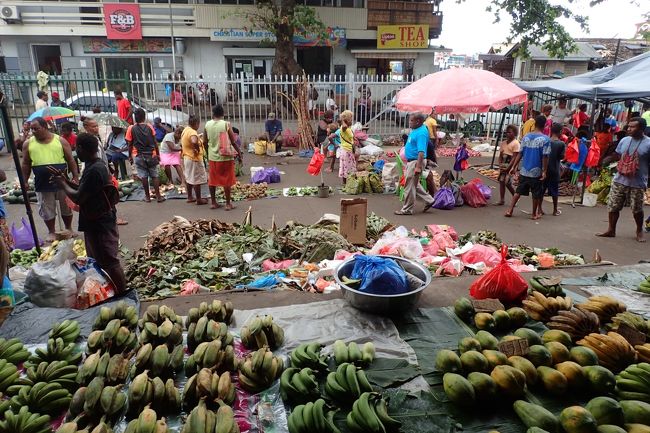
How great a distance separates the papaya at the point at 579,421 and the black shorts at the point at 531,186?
628 cm

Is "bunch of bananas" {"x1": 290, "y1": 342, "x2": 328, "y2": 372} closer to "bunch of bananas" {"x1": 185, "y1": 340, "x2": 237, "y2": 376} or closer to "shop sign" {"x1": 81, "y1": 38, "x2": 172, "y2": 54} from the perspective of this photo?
"bunch of bananas" {"x1": 185, "y1": 340, "x2": 237, "y2": 376}

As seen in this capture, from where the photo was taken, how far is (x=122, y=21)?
21.7 metres

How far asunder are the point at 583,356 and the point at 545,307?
77 centimetres

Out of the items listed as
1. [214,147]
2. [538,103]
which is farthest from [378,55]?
[214,147]

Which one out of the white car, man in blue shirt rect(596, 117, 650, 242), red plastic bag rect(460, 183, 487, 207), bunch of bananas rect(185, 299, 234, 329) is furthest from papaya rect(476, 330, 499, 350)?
the white car

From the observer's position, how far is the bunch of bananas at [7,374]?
2.63 m

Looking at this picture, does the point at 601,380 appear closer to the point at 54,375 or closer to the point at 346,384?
the point at 346,384

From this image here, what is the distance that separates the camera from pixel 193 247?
619cm

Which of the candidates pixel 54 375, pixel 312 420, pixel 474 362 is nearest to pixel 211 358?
pixel 312 420

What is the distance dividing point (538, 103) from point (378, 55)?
9540 mm

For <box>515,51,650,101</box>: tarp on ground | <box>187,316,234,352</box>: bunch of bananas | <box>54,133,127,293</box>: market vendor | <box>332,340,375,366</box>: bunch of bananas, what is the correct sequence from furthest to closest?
<box>515,51,650,101</box>: tarp on ground < <box>54,133,127,293</box>: market vendor < <box>187,316,234,352</box>: bunch of bananas < <box>332,340,375,366</box>: bunch of bananas

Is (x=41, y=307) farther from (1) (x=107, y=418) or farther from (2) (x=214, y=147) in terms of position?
(2) (x=214, y=147)

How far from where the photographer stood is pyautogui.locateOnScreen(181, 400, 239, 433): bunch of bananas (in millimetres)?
2215

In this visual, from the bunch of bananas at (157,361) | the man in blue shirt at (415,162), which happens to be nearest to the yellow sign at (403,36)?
the man in blue shirt at (415,162)
